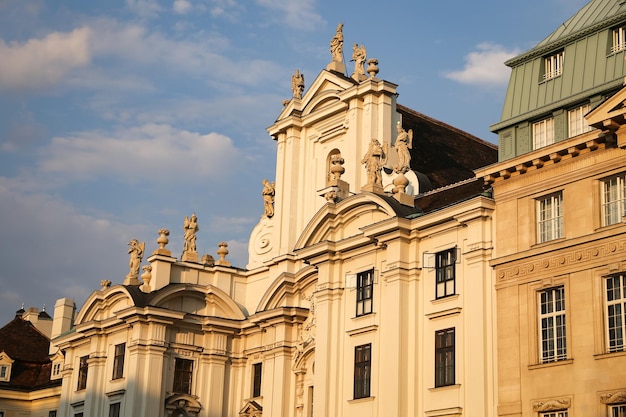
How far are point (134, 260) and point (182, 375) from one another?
6409 mm

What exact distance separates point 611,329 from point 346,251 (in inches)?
519

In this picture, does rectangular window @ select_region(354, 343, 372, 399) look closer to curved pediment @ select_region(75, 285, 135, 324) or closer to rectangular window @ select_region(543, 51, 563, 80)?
rectangular window @ select_region(543, 51, 563, 80)

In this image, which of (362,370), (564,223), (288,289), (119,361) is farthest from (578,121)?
(119,361)

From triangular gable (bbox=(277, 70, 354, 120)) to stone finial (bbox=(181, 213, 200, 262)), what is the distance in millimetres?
6596

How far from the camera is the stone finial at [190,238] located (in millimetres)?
53594

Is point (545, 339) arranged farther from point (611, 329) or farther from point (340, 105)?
point (340, 105)

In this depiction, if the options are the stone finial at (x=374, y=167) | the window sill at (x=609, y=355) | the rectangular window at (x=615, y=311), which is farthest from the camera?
the stone finial at (x=374, y=167)

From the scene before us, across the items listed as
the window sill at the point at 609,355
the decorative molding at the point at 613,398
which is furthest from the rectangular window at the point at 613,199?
the decorative molding at the point at 613,398

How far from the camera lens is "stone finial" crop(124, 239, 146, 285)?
53.6 meters

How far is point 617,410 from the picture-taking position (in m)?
30.0

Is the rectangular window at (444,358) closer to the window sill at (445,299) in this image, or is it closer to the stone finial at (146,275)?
the window sill at (445,299)

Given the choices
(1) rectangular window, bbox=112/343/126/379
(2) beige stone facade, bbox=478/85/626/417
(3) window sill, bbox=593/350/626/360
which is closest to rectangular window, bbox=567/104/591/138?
(2) beige stone facade, bbox=478/85/626/417

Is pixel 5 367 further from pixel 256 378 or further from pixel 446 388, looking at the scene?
pixel 446 388

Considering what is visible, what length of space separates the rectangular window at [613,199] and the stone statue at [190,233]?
25.9 m
